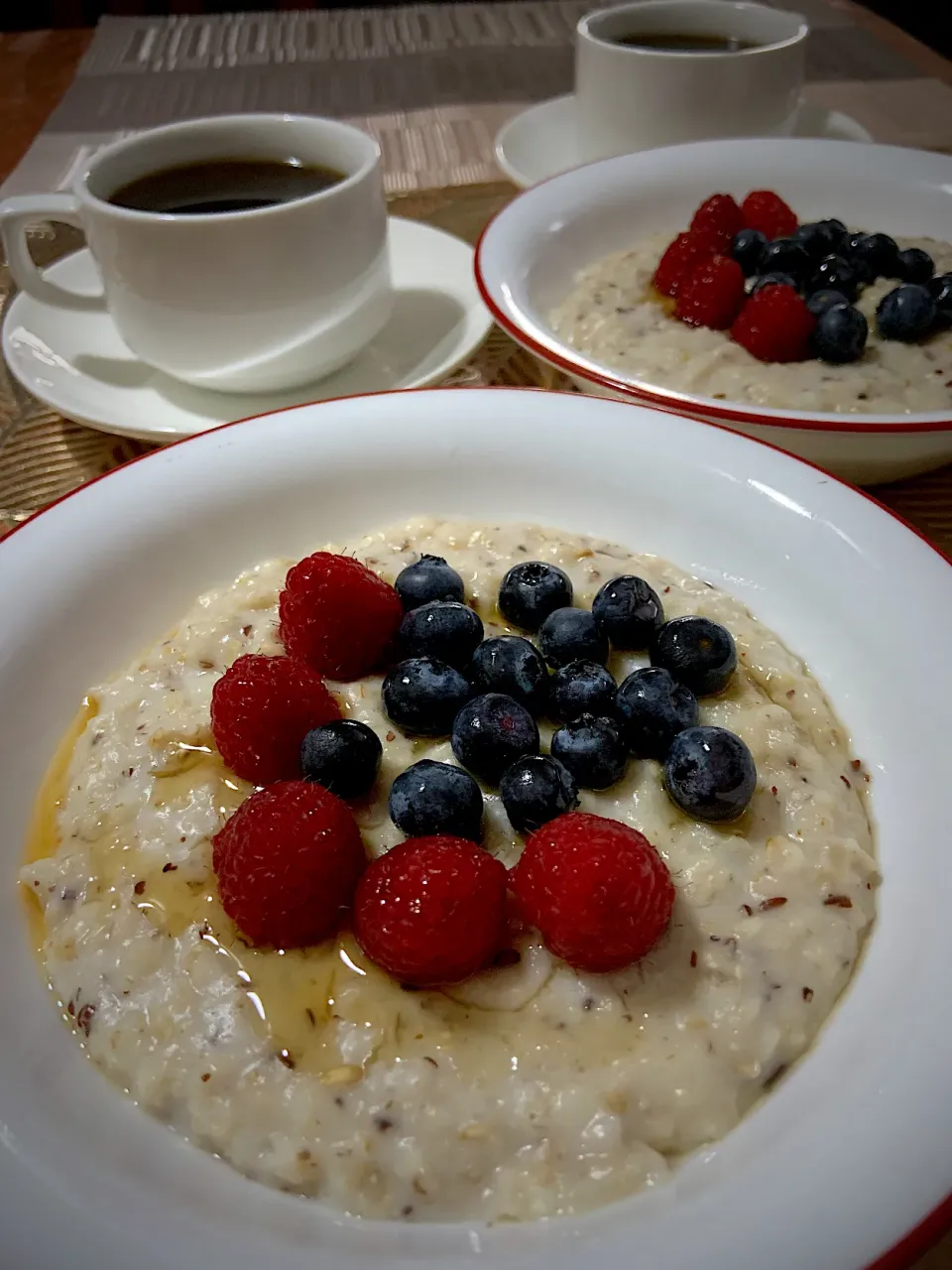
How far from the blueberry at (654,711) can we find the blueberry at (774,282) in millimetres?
1147

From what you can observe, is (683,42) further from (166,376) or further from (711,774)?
(711,774)

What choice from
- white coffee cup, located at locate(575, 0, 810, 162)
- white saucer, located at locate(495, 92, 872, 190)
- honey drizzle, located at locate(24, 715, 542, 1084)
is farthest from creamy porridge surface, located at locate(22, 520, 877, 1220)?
white saucer, located at locate(495, 92, 872, 190)

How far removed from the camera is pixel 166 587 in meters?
1.46

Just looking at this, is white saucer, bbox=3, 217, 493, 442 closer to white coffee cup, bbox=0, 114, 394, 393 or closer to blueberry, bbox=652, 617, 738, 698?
white coffee cup, bbox=0, 114, 394, 393

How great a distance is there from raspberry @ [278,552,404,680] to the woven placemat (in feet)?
2.28

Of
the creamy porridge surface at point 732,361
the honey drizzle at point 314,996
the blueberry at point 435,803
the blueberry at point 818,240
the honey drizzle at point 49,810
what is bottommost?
the honey drizzle at point 49,810

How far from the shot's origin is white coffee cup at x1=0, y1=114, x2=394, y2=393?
66.4 inches

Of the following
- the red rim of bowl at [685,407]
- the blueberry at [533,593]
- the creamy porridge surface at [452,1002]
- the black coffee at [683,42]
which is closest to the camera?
the creamy porridge surface at [452,1002]

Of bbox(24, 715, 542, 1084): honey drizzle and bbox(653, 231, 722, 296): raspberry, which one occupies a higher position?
bbox(653, 231, 722, 296): raspberry

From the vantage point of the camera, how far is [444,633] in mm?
1259

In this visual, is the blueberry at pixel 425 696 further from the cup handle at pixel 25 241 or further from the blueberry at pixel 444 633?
the cup handle at pixel 25 241

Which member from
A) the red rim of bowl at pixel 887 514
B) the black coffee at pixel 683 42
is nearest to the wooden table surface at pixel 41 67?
the black coffee at pixel 683 42

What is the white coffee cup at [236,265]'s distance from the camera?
1.69m

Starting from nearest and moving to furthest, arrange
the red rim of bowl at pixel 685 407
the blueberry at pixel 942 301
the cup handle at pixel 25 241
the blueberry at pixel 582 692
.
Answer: the blueberry at pixel 582 692 → the red rim of bowl at pixel 685 407 → the cup handle at pixel 25 241 → the blueberry at pixel 942 301
